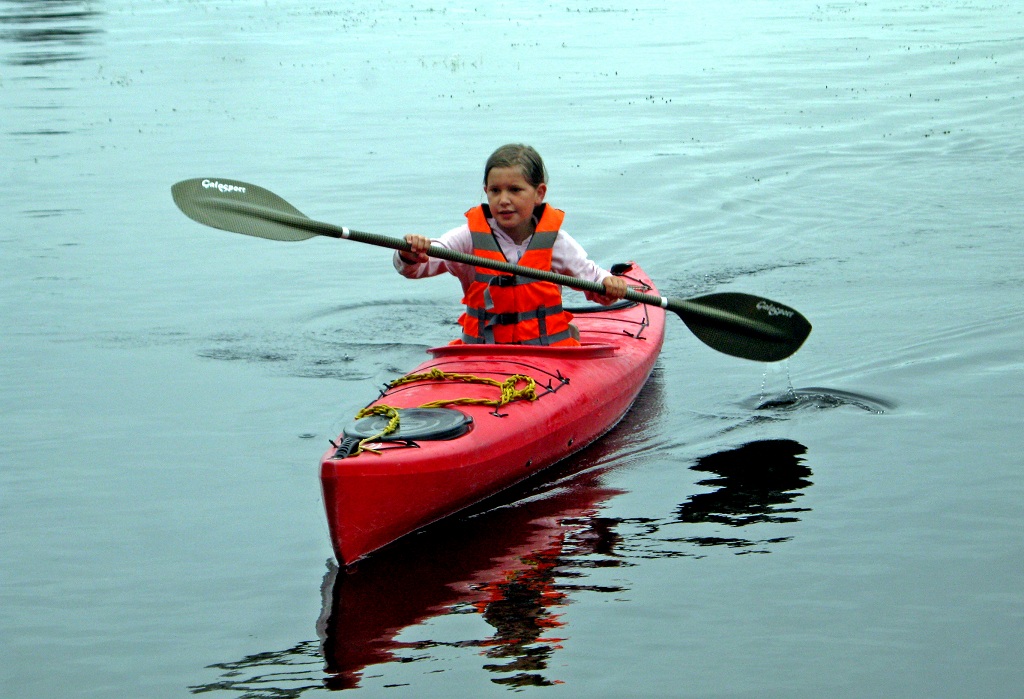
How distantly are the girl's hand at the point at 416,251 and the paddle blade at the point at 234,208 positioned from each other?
42cm

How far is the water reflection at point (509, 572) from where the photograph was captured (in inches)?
159

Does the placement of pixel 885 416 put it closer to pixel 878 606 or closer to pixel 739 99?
pixel 878 606

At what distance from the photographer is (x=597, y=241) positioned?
32.9 ft

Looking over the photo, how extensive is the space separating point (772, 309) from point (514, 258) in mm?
1348

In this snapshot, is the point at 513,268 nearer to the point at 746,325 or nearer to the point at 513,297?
the point at 513,297

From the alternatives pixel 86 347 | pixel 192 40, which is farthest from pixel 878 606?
pixel 192 40

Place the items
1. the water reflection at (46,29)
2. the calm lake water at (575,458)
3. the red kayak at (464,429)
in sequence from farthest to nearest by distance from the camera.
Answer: the water reflection at (46,29), the red kayak at (464,429), the calm lake water at (575,458)

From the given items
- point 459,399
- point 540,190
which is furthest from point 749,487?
point 540,190

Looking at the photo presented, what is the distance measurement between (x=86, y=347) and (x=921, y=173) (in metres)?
7.66

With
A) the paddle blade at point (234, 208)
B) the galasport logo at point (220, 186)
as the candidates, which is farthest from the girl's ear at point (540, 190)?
the galasport logo at point (220, 186)

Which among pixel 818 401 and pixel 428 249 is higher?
pixel 428 249

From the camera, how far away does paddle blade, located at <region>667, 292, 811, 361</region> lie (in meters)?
6.35

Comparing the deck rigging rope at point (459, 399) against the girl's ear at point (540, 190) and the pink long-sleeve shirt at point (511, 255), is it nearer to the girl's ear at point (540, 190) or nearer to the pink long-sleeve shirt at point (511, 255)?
the pink long-sleeve shirt at point (511, 255)

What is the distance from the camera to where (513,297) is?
5.88m
